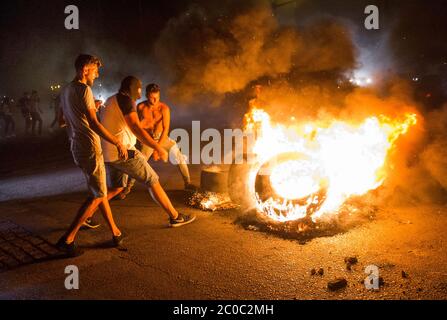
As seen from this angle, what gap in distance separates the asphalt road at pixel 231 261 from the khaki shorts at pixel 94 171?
0.77 m

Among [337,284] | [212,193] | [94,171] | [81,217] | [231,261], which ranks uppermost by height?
[94,171]

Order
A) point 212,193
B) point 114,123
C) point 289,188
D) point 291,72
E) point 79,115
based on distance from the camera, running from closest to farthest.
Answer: point 79,115, point 114,123, point 289,188, point 212,193, point 291,72

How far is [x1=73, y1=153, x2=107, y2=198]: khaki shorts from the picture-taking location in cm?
441

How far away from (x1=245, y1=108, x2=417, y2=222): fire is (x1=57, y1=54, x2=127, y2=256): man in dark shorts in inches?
88.3

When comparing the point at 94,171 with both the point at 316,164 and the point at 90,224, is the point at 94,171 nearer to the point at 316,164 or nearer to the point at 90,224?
the point at 90,224

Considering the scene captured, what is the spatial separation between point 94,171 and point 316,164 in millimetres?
3118

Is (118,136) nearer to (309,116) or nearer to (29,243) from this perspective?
(29,243)

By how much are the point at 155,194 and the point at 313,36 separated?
5312 millimetres

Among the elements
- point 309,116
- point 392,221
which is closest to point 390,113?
point 309,116

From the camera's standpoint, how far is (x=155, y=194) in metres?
4.91

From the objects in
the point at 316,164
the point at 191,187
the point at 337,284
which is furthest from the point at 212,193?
the point at 337,284

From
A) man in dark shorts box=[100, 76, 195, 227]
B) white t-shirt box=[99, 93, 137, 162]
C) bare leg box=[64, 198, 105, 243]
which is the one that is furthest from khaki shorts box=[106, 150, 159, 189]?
bare leg box=[64, 198, 105, 243]

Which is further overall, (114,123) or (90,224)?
(90,224)

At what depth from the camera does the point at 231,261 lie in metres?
4.12
